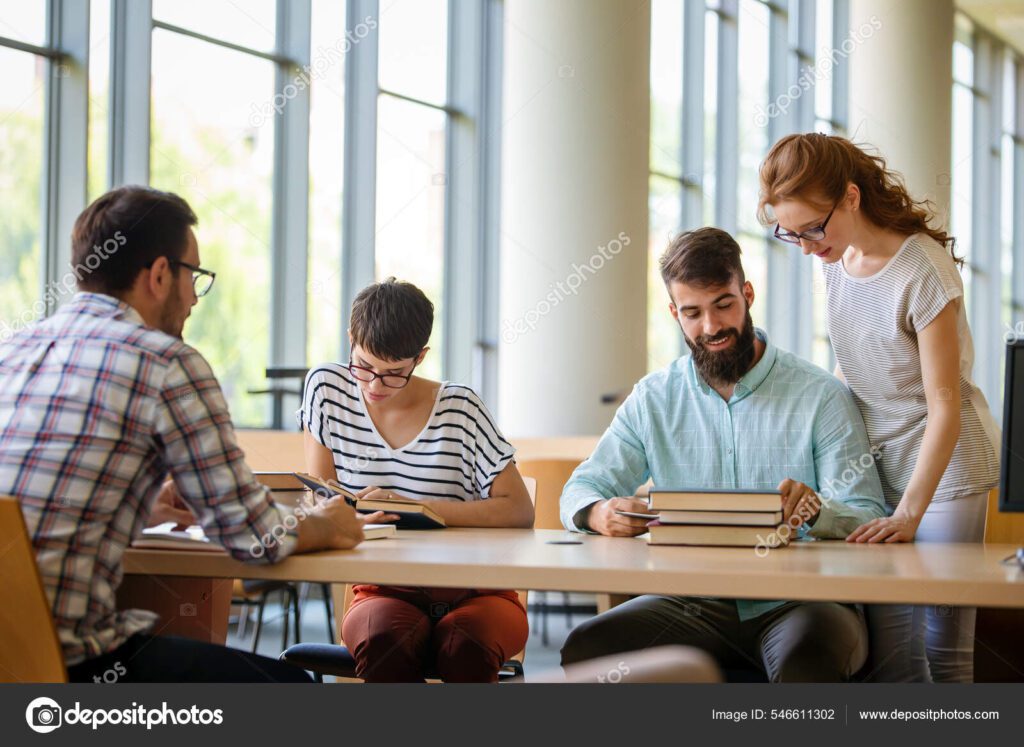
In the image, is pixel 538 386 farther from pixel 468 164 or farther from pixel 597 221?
pixel 468 164

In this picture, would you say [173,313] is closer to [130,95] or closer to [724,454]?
[724,454]

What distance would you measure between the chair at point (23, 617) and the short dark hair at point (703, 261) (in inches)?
55.0

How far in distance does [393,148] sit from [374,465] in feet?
14.3

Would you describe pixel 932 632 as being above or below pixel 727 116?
below

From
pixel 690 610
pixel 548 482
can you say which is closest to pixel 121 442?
pixel 690 610

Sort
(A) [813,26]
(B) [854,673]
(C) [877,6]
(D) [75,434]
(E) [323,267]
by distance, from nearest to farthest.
Result: (D) [75,434] < (B) [854,673] < (E) [323,267] < (C) [877,6] < (A) [813,26]

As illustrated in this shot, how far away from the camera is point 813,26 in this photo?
10.4 meters

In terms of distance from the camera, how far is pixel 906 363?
2299 mm

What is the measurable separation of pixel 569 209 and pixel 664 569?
484cm

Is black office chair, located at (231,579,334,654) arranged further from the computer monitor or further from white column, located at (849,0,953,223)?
white column, located at (849,0,953,223)

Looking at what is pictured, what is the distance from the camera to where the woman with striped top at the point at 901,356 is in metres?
2.20

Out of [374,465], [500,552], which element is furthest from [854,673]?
[374,465]

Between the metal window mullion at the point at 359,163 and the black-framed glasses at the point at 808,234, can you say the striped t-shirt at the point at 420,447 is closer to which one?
the black-framed glasses at the point at 808,234

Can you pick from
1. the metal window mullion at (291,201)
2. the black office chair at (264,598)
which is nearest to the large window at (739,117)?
the metal window mullion at (291,201)
